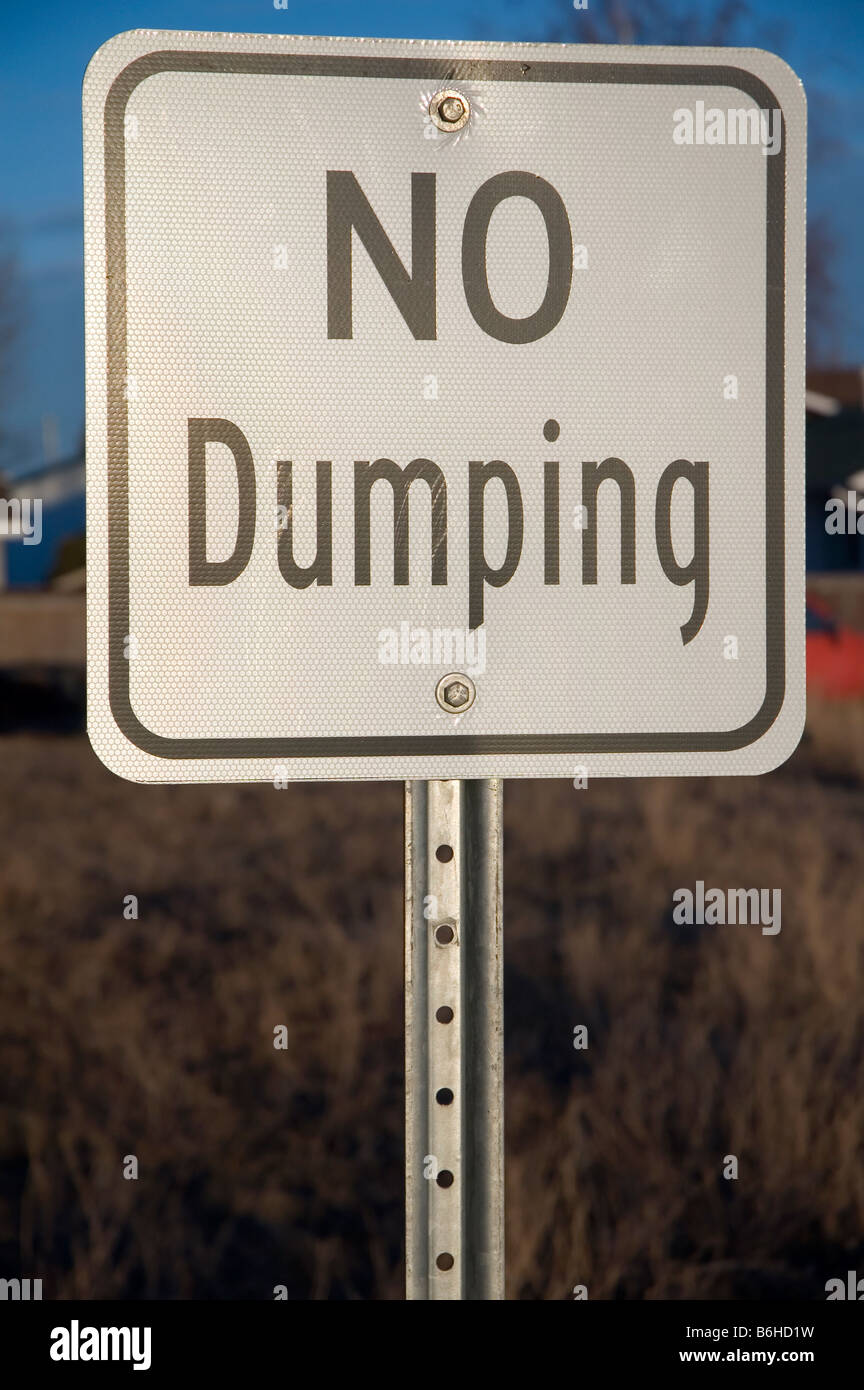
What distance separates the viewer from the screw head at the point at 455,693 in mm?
1242

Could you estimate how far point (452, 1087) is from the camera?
120 centimetres

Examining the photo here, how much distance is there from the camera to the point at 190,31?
4.01 ft

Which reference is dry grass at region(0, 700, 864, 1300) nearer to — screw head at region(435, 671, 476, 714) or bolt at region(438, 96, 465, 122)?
screw head at region(435, 671, 476, 714)

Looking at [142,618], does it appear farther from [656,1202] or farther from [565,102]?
[656,1202]

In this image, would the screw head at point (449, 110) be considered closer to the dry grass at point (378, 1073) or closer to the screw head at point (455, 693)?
the screw head at point (455, 693)

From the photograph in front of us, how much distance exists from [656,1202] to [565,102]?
267cm

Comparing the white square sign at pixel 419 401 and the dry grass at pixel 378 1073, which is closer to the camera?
the white square sign at pixel 419 401

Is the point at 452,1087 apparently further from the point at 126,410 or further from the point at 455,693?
the point at 126,410

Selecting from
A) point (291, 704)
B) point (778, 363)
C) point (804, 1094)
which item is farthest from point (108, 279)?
point (804, 1094)

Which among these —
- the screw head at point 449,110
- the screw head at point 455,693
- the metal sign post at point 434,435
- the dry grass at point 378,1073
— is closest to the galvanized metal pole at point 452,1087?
the metal sign post at point 434,435

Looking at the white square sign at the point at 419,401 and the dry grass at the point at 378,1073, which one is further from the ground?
the white square sign at the point at 419,401

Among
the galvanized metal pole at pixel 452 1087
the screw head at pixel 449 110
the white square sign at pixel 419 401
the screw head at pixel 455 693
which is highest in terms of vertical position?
the screw head at pixel 449 110

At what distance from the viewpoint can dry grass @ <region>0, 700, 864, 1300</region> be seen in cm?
313

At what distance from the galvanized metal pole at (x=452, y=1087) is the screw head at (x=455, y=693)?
0.12m
